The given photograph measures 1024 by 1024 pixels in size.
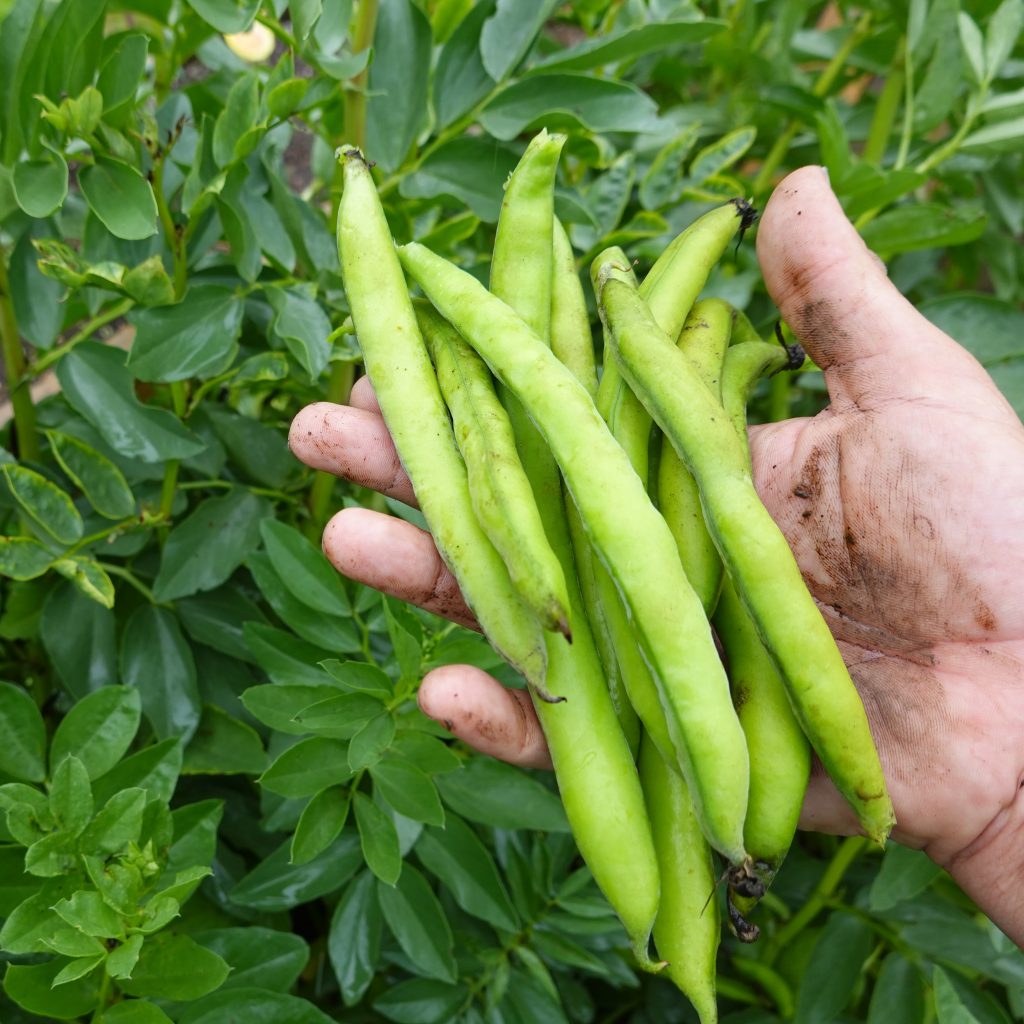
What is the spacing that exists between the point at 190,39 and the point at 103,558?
970mm

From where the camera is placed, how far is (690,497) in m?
1.25

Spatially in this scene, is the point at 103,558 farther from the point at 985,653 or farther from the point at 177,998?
the point at 985,653

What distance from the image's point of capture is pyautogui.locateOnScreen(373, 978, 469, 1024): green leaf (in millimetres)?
1470

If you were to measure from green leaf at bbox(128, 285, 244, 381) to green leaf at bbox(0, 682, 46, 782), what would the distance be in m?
0.48

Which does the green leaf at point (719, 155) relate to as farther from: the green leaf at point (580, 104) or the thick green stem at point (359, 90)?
the thick green stem at point (359, 90)

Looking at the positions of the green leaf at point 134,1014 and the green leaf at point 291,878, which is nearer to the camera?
the green leaf at point 134,1014

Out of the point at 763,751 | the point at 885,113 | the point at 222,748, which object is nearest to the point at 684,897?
the point at 763,751

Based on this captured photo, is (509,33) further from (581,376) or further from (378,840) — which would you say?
(378,840)

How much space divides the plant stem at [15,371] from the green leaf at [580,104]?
2.67 ft

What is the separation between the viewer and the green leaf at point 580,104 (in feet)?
4.85

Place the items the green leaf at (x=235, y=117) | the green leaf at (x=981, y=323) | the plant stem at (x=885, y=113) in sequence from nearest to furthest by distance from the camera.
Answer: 1. the green leaf at (x=235, y=117)
2. the green leaf at (x=981, y=323)
3. the plant stem at (x=885, y=113)

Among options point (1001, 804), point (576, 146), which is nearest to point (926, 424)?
point (1001, 804)

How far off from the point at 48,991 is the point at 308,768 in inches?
14.8

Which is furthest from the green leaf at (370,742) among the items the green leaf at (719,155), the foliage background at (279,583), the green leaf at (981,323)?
the green leaf at (981,323)
